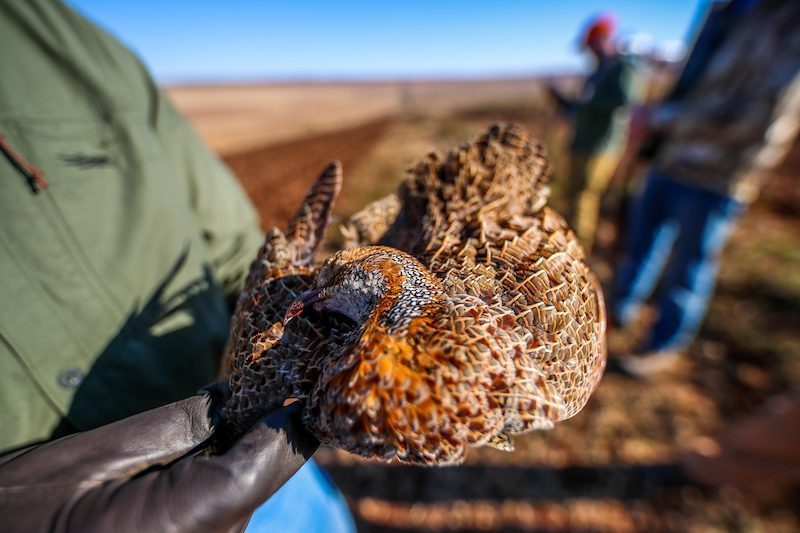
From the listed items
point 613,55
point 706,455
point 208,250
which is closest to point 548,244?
point 208,250

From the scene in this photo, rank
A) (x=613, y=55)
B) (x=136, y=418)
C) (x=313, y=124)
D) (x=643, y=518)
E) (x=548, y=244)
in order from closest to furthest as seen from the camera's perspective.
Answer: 1. (x=136, y=418)
2. (x=548, y=244)
3. (x=643, y=518)
4. (x=613, y=55)
5. (x=313, y=124)

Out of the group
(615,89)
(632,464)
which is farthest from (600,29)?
(632,464)

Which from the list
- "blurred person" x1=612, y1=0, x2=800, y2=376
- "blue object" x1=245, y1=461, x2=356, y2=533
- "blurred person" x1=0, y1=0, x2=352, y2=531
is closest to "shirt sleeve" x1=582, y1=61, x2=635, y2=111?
"blurred person" x1=612, y1=0, x2=800, y2=376

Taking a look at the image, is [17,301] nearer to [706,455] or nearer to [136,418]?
[136,418]

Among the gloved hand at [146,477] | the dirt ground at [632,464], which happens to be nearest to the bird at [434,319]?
the gloved hand at [146,477]

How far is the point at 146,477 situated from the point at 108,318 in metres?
0.73

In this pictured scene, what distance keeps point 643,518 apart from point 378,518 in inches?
86.1

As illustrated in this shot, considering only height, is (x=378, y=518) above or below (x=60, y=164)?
below

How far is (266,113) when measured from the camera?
42.2m

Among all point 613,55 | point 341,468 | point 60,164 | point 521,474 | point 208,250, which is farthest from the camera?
point 613,55

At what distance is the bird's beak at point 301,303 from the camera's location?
1.23 m

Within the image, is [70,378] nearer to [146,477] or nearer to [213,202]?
[146,477]

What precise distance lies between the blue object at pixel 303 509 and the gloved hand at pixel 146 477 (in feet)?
1.61

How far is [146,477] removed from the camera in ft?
3.51
